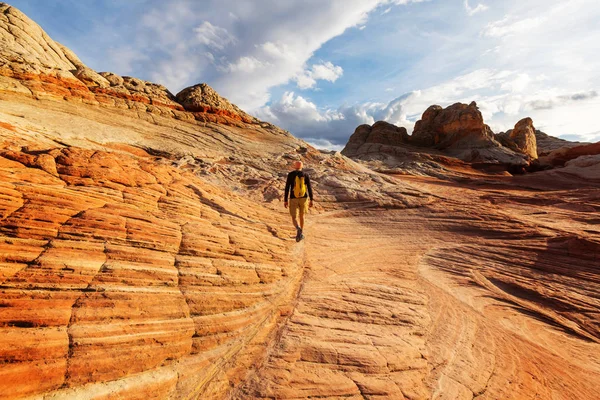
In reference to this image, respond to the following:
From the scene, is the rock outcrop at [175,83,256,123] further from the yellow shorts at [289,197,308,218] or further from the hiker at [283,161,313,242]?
the yellow shorts at [289,197,308,218]

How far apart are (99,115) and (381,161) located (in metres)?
34.2

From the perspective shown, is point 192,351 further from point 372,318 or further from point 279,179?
point 279,179

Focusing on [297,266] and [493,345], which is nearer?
[493,345]

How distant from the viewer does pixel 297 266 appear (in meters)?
7.57

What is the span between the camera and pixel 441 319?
643cm

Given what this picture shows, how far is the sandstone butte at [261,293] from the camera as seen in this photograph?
12.5ft

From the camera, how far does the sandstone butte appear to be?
381 centimetres

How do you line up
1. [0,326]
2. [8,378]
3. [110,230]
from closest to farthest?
1. [8,378]
2. [0,326]
3. [110,230]

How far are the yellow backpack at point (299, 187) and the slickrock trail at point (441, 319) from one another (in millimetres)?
1792

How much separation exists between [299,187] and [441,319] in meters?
4.97

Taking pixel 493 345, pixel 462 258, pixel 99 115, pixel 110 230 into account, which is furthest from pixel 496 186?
pixel 99 115

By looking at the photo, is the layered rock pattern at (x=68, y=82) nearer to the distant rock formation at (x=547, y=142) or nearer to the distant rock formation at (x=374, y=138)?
the distant rock formation at (x=374, y=138)

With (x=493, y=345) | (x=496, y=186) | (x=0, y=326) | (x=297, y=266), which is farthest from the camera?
(x=496, y=186)

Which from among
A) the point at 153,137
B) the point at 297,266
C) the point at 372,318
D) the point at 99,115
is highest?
the point at 99,115
